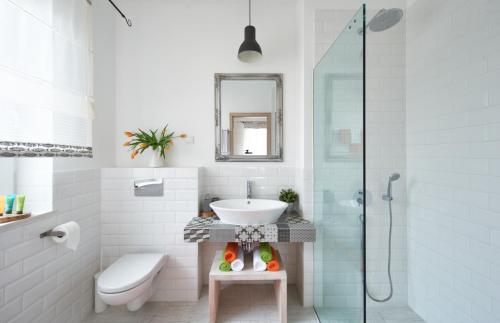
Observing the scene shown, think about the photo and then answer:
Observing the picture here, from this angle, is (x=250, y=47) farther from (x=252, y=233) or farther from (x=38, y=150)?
(x=38, y=150)

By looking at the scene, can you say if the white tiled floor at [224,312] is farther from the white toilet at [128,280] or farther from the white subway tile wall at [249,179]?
the white subway tile wall at [249,179]

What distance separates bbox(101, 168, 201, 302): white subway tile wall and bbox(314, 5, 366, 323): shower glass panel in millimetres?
1021

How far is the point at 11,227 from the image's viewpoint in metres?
1.18

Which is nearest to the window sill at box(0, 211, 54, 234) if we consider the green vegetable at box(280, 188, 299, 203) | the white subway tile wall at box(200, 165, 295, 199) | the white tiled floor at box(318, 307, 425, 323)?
the white subway tile wall at box(200, 165, 295, 199)

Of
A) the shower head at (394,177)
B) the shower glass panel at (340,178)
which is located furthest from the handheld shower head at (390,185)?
the shower glass panel at (340,178)

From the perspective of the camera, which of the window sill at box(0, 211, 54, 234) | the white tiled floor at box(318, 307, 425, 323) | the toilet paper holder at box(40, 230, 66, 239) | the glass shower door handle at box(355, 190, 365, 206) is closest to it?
the glass shower door handle at box(355, 190, 365, 206)

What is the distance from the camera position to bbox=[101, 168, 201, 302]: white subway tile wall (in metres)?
1.95

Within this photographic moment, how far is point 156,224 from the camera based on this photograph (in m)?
1.96

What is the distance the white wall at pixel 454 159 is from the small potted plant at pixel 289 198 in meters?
0.88

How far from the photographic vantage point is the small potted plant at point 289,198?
2059 millimetres

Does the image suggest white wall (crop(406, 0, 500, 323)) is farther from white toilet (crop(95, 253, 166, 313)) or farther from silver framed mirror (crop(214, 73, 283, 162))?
white toilet (crop(95, 253, 166, 313))

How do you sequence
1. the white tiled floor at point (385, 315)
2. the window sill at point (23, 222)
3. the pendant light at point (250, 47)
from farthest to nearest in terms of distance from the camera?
the pendant light at point (250, 47), the white tiled floor at point (385, 315), the window sill at point (23, 222)

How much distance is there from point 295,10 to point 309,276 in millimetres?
2372

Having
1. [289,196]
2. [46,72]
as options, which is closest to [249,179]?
[289,196]
